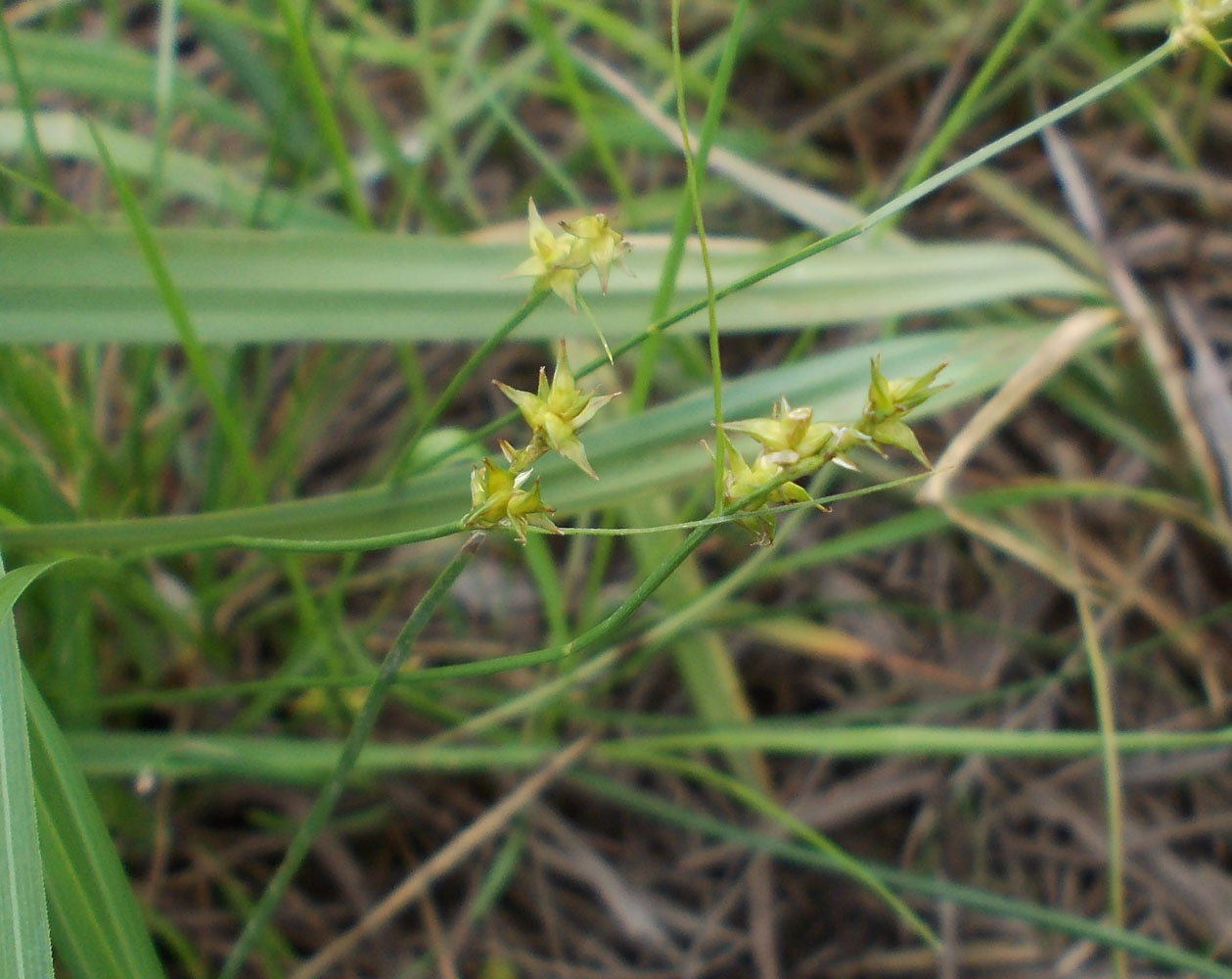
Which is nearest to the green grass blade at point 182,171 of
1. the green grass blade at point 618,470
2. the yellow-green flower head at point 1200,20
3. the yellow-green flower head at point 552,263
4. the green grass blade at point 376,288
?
the green grass blade at point 376,288

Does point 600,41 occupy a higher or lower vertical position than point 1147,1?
higher

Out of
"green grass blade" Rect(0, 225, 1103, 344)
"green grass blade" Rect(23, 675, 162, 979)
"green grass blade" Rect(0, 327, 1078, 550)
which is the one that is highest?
"green grass blade" Rect(0, 225, 1103, 344)

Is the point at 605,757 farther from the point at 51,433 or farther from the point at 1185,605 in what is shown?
the point at 1185,605

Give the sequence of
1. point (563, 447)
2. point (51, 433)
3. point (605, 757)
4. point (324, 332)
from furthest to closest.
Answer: point (605, 757)
point (51, 433)
point (324, 332)
point (563, 447)

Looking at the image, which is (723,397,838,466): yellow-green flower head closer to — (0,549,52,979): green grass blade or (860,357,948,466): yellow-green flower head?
(860,357,948,466): yellow-green flower head

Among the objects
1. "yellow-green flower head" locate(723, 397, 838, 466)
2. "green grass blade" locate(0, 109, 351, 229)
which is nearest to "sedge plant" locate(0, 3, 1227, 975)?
"yellow-green flower head" locate(723, 397, 838, 466)

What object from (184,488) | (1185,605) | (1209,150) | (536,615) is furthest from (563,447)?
(1209,150)

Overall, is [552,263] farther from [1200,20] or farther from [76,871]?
[76,871]
